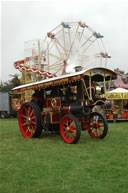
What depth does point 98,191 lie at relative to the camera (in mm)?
3146

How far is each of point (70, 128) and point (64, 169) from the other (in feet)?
8.21

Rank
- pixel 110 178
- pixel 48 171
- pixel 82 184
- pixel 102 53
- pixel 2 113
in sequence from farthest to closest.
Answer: pixel 102 53 → pixel 2 113 → pixel 48 171 → pixel 110 178 → pixel 82 184

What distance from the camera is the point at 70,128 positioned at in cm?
655

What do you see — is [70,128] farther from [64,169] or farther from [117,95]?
[117,95]

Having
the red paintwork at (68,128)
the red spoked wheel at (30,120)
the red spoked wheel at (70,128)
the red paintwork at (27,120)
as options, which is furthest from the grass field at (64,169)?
the red paintwork at (27,120)

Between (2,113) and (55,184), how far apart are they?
1868 centimetres

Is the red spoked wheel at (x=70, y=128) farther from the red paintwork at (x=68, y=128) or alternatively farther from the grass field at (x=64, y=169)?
the grass field at (x=64, y=169)

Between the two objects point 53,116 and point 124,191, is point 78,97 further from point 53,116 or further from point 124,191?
point 124,191

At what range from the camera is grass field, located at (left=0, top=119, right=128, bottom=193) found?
3289 mm

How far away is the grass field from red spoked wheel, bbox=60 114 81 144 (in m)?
0.33

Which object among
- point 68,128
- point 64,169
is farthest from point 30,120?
point 64,169

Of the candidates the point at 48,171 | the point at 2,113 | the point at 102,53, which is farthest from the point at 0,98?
the point at 48,171

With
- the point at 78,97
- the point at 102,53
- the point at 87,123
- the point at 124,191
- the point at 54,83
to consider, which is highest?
the point at 102,53

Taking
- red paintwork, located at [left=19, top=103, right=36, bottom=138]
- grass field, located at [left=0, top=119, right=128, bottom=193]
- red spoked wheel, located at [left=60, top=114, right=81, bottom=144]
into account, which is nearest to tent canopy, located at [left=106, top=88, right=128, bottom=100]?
red paintwork, located at [left=19, top=103, right=36, bottom=138]
